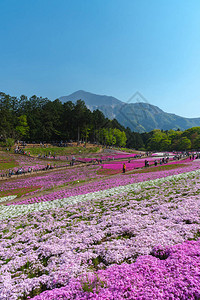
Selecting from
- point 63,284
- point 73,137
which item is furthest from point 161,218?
point 73,137

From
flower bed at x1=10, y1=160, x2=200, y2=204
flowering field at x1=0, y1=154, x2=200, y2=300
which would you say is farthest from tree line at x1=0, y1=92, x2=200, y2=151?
flowering field at x1=0, y1=154, x2=200, y2=300

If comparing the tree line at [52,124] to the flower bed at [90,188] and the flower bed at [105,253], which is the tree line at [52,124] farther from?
the flower bed at [105,253]

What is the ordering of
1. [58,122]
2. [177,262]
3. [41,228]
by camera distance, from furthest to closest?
[58,122], [41,228], [177,262]

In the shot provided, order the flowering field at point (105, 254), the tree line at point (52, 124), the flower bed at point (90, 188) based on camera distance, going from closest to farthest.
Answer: the flowering field at point (105, 254)
the flower bed at point (90, 188)
the tree line at point (52, 124)

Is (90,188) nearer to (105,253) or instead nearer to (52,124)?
(105,253)

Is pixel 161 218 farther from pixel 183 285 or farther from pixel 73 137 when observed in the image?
pixel 73 137

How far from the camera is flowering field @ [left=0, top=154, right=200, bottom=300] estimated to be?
15.7ft

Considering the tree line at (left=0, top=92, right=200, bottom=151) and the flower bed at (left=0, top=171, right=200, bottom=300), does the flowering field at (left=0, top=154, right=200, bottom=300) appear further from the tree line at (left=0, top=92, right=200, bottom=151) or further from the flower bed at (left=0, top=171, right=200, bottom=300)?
the tree line at (left=0, top=92, right=200, bottom=151)

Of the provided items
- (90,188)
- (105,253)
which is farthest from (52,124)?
(105,253)

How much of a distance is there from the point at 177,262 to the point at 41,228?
8.44 metres

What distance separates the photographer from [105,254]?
6.95 metres

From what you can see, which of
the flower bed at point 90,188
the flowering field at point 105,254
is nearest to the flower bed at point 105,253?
the flowering field at point 105,254

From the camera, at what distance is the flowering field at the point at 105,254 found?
479cm

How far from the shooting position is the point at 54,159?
5506 centimetres
